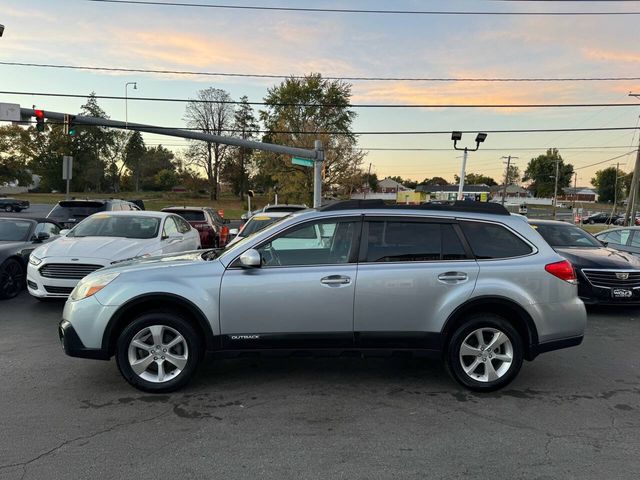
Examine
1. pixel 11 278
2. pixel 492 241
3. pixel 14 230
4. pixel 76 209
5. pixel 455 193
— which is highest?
pixel 455 193

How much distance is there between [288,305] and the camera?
13.6ft

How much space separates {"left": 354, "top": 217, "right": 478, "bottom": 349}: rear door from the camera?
13.8 feet

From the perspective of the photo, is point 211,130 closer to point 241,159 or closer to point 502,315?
point 241,159

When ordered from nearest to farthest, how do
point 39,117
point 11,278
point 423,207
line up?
point 423,207
point 11,278
point 39,117

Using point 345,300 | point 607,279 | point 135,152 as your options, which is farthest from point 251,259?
point 135,152

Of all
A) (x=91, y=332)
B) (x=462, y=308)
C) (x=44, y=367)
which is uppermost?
(x=462, y=308)

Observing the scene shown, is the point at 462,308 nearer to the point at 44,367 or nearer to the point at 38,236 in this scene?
the point at 44,367

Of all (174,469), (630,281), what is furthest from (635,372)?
(174,469)

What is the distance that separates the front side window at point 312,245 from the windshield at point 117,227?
198 inches

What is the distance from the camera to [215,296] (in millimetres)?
4156

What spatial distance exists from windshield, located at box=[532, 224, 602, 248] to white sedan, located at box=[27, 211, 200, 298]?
7.38m

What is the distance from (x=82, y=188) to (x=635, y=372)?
98000 mm

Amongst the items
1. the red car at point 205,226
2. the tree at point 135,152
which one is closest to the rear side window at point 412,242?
the red car at point 205,226

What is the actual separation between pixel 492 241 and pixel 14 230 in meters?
8.99
